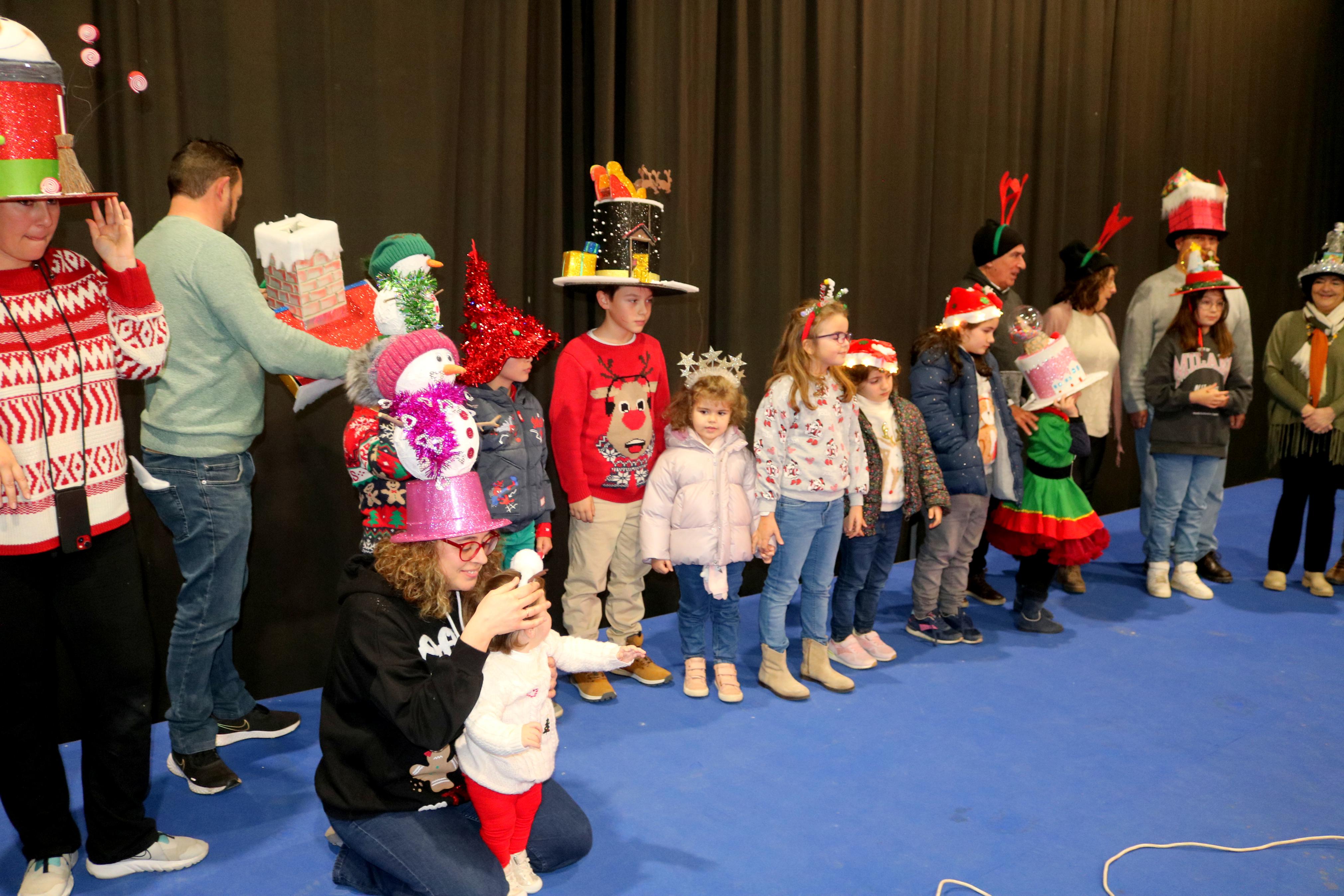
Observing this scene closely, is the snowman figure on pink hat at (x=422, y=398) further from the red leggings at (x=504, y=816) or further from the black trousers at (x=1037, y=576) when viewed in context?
the black trousers at (x=1037, y=576)

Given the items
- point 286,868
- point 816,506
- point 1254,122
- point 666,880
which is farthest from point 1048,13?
point 286,868

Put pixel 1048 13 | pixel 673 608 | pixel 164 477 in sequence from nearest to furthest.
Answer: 1. pixel 164 477
2. pixel 673 608
3. pixel 1048 13

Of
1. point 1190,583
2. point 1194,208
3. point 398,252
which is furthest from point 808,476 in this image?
point 1194,208

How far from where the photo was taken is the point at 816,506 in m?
3.25

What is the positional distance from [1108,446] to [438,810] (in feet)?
17.9

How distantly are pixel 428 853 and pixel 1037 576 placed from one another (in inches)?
109

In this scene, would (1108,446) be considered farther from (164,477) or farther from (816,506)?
(164,477)

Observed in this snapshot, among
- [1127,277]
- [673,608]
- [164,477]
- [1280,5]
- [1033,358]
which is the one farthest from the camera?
[1280,5]

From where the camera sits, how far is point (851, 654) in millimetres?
3541

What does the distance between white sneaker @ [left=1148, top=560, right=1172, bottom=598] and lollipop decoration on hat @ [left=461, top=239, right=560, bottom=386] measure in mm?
3170

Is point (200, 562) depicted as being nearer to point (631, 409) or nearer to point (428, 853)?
point (428, 853)

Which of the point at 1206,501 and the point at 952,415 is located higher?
the point at 952,415

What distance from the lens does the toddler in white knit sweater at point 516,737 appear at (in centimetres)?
203

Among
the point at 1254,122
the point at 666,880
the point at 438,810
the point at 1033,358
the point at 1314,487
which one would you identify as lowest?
the point at 666,880
